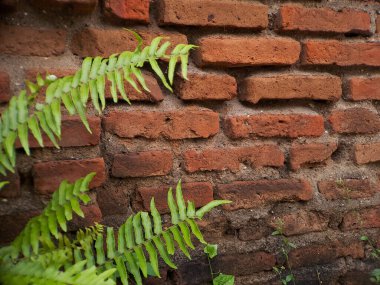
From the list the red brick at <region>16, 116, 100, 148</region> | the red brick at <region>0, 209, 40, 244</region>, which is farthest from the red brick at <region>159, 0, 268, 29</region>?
the red brick at <region>0, 209, 40, 244</region>

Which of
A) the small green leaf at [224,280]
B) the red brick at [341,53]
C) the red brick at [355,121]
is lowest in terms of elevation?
the small green leaf at [224,280]

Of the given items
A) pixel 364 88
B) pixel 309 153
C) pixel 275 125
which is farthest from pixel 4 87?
pixel 364 88

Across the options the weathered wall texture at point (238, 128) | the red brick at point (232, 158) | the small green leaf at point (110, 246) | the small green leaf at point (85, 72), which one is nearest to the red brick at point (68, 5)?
the weathered wall texture at point (238, 128)

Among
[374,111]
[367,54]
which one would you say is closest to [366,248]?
[374,111]

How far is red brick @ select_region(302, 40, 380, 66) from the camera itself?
1755 mm

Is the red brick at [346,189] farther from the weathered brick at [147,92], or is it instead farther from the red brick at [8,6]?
the red brick at [8,6]

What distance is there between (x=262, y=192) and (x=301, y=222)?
0.67ft

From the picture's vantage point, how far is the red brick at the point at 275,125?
5.53ft

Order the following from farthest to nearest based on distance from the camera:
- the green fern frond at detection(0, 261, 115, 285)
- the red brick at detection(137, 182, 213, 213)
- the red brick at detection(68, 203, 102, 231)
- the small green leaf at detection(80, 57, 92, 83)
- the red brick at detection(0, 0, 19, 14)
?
the red brick at detection(137, 182, 213, 213)
the red brick at detection(68, 203, 102, 231)
the red brick at detection(0, 0, 19, 14)
the small green leaf at detection(80, 57, 92, 83)
the green fern frond at detection(0, 261, 115, 285)

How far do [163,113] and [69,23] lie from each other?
1.29ft

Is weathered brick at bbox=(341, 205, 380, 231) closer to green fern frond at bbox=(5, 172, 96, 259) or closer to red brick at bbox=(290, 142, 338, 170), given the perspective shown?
red brick at bbox=(290, 142, 338, 170)

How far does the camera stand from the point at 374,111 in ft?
6.20

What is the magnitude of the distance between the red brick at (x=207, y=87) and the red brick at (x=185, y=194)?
0.95ft

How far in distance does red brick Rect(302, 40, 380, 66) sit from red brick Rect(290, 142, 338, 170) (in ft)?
0.97
